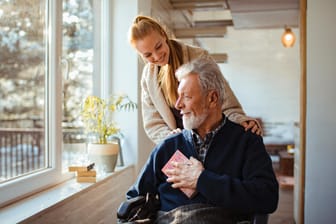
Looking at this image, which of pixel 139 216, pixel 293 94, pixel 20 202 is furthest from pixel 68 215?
pixel 293 94

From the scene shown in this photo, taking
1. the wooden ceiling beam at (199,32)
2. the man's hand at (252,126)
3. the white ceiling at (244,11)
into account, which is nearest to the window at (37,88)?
the man's hand at (252,126)

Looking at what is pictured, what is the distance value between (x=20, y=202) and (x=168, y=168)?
0.76 meters

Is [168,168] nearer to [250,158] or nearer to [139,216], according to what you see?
[139,216]

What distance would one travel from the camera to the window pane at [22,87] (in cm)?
205

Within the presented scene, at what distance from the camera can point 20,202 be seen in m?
2.04

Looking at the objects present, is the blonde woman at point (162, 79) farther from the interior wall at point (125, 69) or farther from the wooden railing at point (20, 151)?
the interior wall at point (125, 69)

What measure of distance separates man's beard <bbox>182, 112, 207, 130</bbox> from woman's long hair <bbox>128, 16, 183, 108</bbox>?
1.00 ft

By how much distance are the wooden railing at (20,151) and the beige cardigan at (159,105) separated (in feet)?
2.12

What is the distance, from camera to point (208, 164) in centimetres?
184

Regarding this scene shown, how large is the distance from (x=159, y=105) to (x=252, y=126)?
1.79 feet

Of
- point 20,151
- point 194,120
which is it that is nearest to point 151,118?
point 194,120

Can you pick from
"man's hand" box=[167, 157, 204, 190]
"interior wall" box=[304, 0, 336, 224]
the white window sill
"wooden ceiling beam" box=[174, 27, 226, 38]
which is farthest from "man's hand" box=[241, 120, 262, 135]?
"wooden ceiling beam" box=[174, 27, 226, 38]

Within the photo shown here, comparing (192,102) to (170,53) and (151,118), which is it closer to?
(170,53)

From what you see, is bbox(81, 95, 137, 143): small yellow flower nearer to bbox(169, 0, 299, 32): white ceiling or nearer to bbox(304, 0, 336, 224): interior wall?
bbox(304, 0, 336, 224): interior wall
